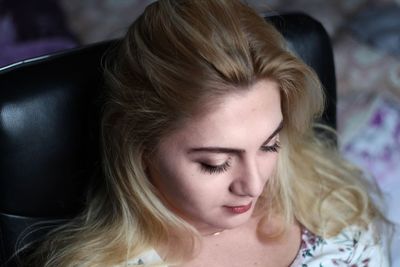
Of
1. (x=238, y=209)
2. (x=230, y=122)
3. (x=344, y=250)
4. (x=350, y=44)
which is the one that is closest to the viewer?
(x=230, y=122)

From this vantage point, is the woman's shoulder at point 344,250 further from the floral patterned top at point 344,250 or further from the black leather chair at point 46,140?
the black leather chair at point 46,140

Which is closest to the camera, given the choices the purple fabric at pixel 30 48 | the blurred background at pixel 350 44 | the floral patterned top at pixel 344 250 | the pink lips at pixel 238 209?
the pink lips at pixel 238 209

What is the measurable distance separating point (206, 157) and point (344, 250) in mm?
443

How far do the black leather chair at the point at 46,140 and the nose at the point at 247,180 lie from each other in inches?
11.5

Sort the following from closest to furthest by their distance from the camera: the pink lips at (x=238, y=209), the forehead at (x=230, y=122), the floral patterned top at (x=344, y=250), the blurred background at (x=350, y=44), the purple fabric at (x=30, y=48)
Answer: the forehead at (x=230, y=122) → the pink lips at (x=238, y=209) → the floral patterned top at (x=344, y=250) → the blurred background at (x=350, y=44) → the purple fabric at (x=30, y=48)

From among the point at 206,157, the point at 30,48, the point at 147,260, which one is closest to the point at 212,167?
the point at 206,157

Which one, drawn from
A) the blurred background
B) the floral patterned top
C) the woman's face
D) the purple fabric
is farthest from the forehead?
the purple fabric

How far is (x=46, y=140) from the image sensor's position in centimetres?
122

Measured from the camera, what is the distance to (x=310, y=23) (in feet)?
4.68

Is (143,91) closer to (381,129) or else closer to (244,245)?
(244,245)

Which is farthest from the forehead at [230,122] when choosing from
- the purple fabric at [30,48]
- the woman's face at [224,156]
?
the purple fabric at [30,48]

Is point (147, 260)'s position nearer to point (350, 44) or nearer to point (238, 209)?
point (238, 209)

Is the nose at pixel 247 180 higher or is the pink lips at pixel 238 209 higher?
the nose at pixel 247 180

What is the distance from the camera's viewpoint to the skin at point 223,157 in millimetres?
1062
